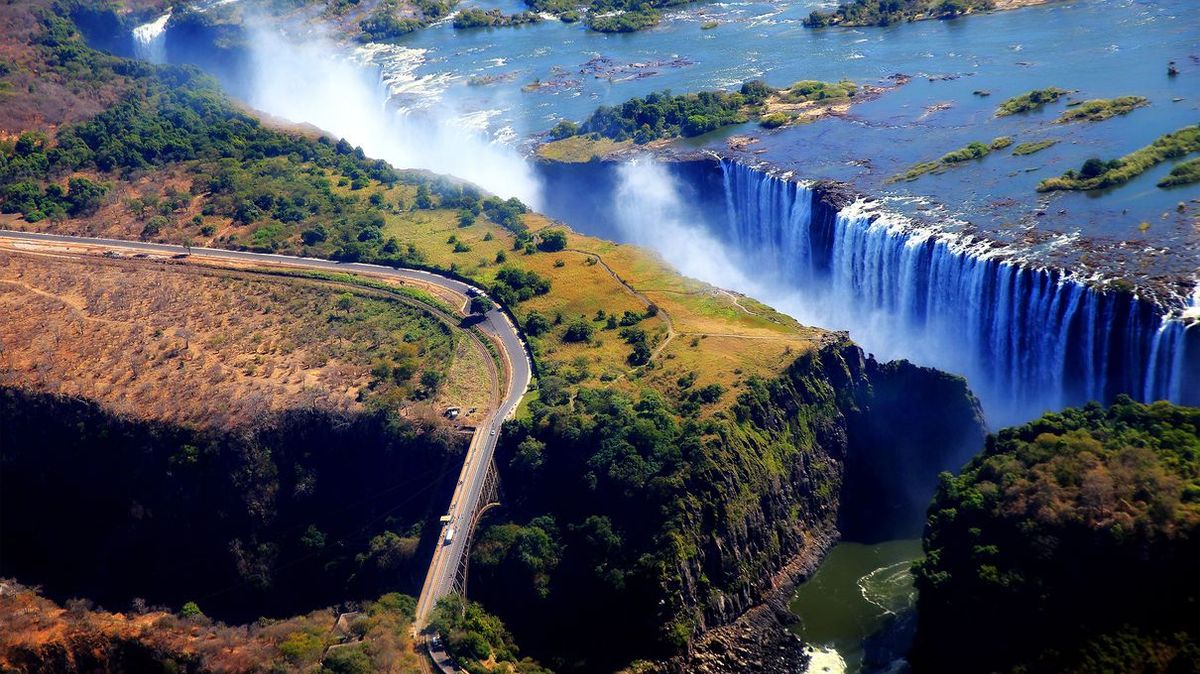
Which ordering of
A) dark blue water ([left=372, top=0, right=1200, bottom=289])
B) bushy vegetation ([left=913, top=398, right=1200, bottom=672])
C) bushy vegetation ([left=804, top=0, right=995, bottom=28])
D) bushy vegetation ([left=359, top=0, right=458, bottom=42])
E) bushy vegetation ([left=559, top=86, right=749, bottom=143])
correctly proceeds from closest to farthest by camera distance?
bushy vegetation ([left=913, top=398, right=1200, bottom=672]) < dark blue water ([left=372, top=0, right=1200, bottom=289]) < bushy vegetation ([left=559, top=86, right=749, bottom=143]) < bushy vegetation ([left=804, top=0, right=995, bottom=28]) < bushy vegetation ([left=359, top=0, right=458, bottom=42])

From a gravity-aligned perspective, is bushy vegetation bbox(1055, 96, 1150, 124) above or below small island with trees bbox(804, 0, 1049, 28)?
below

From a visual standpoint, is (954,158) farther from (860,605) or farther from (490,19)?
(490,19)

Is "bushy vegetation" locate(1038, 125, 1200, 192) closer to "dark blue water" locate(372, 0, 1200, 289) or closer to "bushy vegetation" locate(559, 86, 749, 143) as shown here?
"dark blue water" locate(372, 0, 1200, 289)

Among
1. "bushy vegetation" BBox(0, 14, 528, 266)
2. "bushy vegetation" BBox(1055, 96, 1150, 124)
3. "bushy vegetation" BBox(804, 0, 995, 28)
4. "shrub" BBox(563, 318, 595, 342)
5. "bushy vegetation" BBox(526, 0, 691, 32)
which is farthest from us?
"bushy vegetation" BBox(526, 0, 691, 32)

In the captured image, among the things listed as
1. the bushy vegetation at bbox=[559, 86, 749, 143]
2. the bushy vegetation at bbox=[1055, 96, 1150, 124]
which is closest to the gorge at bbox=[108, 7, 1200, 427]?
the bushy vegetation at bbox=[559, 86, 749, 143]

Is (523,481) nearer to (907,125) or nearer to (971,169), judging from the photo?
(971,169)

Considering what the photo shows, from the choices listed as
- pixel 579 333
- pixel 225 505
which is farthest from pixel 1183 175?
A: pixel 225 505
